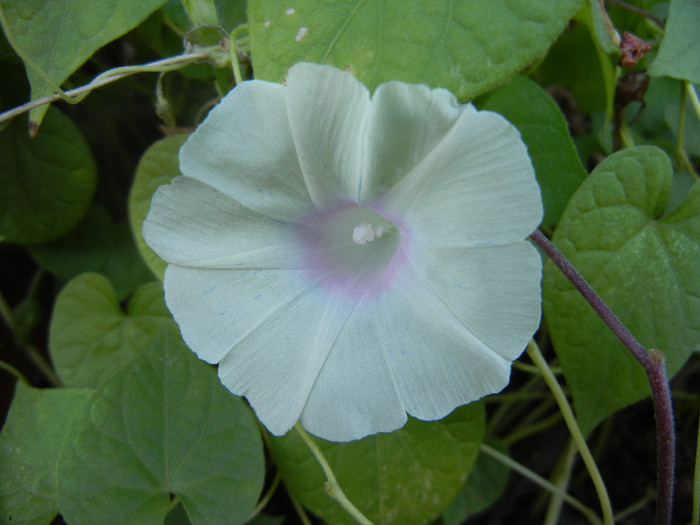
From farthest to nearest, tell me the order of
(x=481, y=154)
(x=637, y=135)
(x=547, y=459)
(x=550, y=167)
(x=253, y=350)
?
1. (x=547, y=459)
2. (x=637, y=135)
3. (x=550, y=167)
4. (x=253, y=350)
5. (x=481, y=154)

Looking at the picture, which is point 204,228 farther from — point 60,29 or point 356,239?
point 60,29

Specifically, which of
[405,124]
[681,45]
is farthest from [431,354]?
[681,45]

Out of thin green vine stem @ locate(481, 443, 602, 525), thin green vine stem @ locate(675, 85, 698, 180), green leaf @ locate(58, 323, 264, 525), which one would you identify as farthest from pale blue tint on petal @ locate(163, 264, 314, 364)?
thin green vine stem @ locate(675, 85, 698, 180)

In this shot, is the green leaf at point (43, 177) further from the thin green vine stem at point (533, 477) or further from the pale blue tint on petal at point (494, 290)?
the thin green vine stem at point (533, 477)

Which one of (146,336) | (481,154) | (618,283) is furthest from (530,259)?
(146,336)

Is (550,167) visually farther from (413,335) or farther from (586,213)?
(413,335)

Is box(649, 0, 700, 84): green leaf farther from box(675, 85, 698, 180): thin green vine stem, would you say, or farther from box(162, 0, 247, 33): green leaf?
box(162, 0, 247, 33): green leaf

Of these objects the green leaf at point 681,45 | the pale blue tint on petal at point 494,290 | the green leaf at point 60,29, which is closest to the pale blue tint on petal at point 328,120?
the pale blue tint on petal at point 494,290
